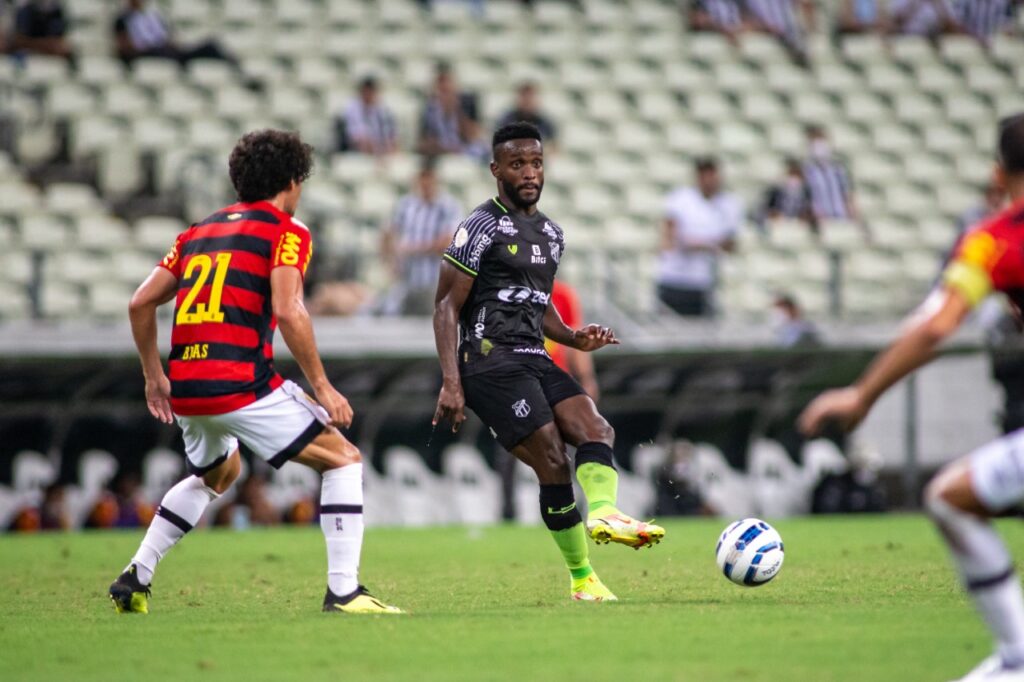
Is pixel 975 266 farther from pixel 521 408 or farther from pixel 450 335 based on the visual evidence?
pixel 450 335

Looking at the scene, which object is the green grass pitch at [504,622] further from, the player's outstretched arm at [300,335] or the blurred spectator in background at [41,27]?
the blurred spectator in background at [41,27]

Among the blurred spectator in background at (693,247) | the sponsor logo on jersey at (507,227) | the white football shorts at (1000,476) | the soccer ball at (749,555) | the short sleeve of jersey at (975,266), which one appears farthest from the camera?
the blurred spectator in background at (693,247)

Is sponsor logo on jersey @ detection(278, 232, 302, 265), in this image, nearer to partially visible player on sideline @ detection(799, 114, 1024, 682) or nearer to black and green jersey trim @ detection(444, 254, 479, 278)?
black and green jersey trim @ detection(444, 254, 479, 278)

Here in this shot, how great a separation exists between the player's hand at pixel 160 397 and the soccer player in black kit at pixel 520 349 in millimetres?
1384

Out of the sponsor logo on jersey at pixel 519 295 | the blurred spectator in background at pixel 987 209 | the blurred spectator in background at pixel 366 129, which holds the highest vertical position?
the blurred spectator in background at pixel 366 129

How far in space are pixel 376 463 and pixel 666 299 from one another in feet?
12.3

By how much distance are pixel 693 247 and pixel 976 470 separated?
1289 cm

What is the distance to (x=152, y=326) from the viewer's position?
321 inches

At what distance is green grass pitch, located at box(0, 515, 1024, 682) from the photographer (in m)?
5.84

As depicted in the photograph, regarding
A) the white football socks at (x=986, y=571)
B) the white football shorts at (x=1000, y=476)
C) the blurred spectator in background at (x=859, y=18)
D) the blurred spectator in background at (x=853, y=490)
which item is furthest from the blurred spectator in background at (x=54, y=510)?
the blurred spectator in background at (x=859, y=18)

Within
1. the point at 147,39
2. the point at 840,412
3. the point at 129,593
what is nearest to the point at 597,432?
the point at 129,593

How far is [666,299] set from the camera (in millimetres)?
18078

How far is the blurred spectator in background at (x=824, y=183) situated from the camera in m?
21.8

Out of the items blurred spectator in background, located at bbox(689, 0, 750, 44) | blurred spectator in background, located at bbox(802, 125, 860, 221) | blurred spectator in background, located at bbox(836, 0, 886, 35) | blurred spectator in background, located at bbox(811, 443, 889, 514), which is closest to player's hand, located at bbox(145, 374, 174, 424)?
blurred spectator in background, located at bbox(811, 443, 889, 514)
